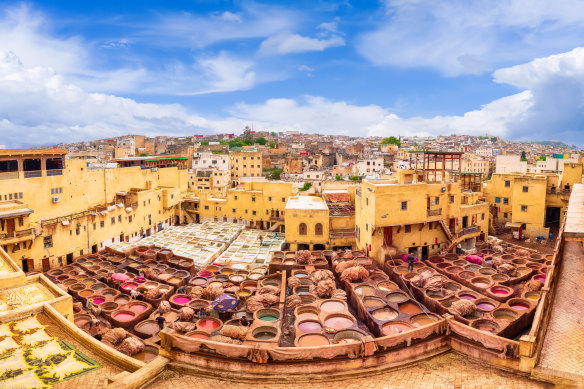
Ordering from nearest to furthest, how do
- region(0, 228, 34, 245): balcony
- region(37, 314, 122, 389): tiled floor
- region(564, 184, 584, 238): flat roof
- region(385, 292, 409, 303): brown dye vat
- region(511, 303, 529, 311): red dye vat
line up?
1. region(37, 314, 122, 389): tiled floor
2. region(564, 184, 584, 238): flat roof
3. region(511, 303, 529, 311): red dye vat
4. region(385, 292, 409, 303): brown dye vat
5. region(0, 228, 34, 245): balcony

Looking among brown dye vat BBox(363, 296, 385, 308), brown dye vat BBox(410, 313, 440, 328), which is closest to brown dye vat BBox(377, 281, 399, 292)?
brown dye vat BBox(363, 296, 385, 308)

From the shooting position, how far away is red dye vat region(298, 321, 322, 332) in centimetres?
1689

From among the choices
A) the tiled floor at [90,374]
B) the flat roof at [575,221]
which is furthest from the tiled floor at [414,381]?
the flat roof at [575,221]

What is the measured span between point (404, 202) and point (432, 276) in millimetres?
6189

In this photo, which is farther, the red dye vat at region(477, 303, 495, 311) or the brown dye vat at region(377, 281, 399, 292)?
the brown dye vat at region(377, 281, 399, 292)

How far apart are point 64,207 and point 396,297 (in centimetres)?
3397

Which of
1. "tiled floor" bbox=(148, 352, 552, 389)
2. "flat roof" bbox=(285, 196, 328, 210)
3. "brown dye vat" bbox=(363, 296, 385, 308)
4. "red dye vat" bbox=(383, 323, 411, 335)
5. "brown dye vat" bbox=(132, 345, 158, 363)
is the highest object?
"flat roof" bbox=(285, 196, 328, 210)

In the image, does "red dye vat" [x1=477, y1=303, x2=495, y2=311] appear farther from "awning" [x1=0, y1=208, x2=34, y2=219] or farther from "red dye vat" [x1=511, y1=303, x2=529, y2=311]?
"awning" [x1=0, y1=208, x2=34, y2=219]

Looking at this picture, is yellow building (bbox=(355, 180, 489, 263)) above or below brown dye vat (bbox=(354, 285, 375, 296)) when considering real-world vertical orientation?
above

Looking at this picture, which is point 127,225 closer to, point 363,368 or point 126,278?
point 126,278

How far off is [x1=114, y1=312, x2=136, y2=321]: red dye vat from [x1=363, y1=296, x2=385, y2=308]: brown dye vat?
12.7 metres

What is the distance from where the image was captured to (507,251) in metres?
29.6

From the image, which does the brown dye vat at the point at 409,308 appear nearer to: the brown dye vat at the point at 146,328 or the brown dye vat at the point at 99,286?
the brown dye vat at the point at 146,328

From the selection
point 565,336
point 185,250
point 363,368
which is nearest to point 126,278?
point 185,250
